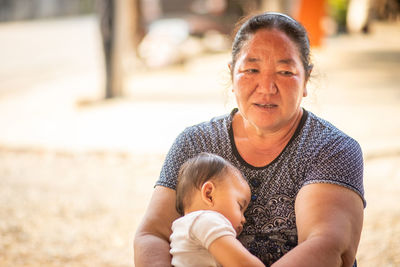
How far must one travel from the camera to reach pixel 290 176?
2.01 m

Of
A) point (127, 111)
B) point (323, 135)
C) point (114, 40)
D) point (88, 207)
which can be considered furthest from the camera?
point (114, 40)

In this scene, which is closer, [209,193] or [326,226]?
[326,226]

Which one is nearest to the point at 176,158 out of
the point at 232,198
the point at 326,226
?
the point at 232,198

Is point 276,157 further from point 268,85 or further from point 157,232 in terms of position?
point 157,232

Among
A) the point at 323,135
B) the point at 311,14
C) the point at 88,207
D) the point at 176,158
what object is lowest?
the point at 88,207

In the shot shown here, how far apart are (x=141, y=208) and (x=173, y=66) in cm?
1043

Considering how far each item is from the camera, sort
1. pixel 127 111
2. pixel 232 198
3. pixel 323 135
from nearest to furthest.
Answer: pixel 232 198 → pixel 323 135 → pixel 127 111

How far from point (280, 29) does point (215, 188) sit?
69 centimetres

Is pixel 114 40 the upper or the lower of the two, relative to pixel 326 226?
upper

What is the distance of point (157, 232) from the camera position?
82.4 inches

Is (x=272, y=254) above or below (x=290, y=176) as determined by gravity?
below

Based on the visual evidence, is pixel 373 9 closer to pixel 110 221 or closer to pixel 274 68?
pixel 110 221

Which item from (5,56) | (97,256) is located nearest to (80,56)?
(5,56)

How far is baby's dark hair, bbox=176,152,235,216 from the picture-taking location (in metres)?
1.97
